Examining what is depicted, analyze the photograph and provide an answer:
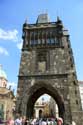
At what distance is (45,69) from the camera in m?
24.0

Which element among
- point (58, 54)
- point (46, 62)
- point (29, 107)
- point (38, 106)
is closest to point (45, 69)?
point (46, 62)

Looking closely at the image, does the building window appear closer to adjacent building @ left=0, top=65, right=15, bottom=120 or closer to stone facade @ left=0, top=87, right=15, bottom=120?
adjacent building @ left=0, top=65, right=15, bottom=120

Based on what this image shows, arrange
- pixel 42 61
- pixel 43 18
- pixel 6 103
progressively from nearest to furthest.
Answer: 1. pixel 42 61
2. pixel 43 18
3. pixel 6 103

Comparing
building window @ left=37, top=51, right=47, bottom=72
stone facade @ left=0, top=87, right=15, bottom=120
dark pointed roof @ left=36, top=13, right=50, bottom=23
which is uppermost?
dark pointed roof @ left=36, top=13, right=50, bottom=23

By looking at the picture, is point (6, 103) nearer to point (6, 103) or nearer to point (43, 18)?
point (6, 103)

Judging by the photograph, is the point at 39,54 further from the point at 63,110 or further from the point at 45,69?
the point at 63,110

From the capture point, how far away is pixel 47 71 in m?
23.8

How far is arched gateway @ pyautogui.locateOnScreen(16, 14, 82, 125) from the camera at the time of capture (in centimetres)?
2226

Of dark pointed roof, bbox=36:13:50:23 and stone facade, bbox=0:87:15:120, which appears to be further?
stone facade, bbox=0:87:15:120

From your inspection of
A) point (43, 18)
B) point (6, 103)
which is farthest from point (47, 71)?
point (6, 103)

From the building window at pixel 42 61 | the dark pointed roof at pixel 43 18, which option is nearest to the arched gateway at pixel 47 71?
the building window at pixel 42 61

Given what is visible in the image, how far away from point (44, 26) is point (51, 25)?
92cm

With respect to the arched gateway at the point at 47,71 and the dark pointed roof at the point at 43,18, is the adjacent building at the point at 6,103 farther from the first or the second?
the dark pointed roof at the point at 43,18

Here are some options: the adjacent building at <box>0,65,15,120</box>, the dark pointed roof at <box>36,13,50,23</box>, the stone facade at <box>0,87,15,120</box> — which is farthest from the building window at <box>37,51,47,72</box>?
the stone facade at <box>0,87,15,120</box>
